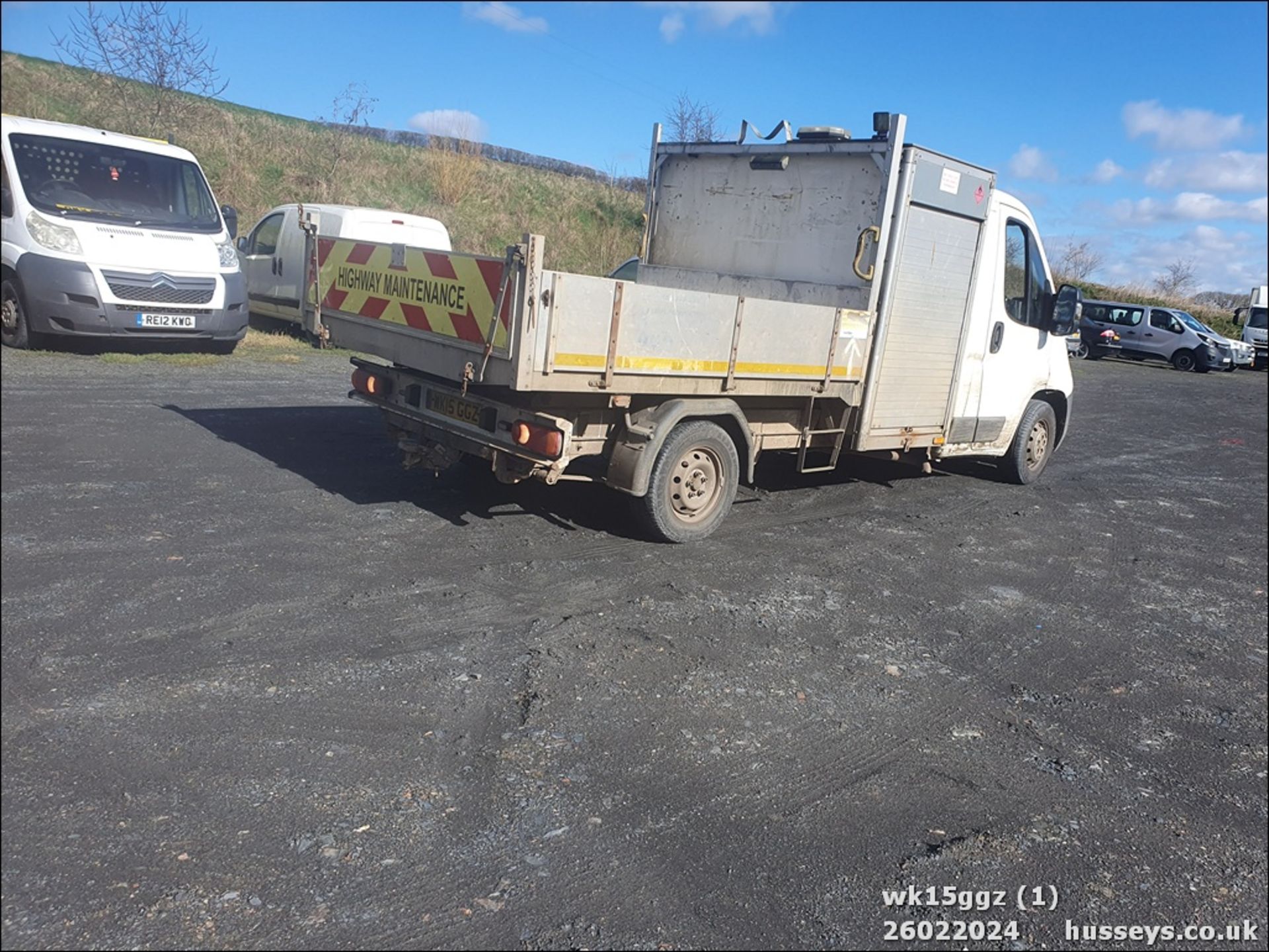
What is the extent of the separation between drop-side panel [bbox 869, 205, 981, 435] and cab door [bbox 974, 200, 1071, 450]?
1.92 ft

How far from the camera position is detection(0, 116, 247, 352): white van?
2160 millimetres

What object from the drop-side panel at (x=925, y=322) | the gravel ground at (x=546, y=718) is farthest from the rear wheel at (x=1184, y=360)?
the gravel ground at (x=546, y=718)

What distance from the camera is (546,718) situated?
3.77 meters

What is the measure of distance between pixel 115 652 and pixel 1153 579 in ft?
22.1

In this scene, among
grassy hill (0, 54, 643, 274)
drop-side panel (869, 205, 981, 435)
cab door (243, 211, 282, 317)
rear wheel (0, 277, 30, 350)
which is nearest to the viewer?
rear wheel (0, 277, 30, 350)

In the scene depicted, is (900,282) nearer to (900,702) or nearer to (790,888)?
(900,702)

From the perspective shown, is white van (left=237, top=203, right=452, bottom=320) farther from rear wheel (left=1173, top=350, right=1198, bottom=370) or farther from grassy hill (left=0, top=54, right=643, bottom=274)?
rear wheel (left=1173, top=350, right=1198, bottom=370)

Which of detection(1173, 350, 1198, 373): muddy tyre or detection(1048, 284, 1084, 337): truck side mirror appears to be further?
detection(1173, 350, 1198, 373): muddy tyre

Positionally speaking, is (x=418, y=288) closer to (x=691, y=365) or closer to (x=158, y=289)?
(x=691, y=365)

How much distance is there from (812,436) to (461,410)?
9.11 feet

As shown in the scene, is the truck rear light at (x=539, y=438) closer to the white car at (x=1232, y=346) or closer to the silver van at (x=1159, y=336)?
the silver van at (x=1159, y=336)

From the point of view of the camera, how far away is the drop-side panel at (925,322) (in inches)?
287

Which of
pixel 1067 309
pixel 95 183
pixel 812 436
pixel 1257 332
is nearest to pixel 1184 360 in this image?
pixel 1257 332

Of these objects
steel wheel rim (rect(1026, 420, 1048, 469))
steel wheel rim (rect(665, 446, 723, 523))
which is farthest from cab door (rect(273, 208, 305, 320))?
steel wheel rim (rect(1026, 420, 1048, 469))
